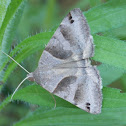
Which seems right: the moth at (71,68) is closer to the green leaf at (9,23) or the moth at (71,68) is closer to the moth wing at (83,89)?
the moth wing at (83,89)

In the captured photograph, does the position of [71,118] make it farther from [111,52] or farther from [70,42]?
[111,52]

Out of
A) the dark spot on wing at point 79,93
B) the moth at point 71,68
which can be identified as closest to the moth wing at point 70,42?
the moth at point 71,68

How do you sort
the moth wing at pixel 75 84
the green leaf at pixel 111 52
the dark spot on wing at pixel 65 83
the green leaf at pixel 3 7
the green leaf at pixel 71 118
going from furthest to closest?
the green leaf at pixel 71 118
the dark spot on wing at pixel 65 83
the moth wing at pixel 75 84
the green leaf at pixel 3 7
the green leaf at pixel 111 52

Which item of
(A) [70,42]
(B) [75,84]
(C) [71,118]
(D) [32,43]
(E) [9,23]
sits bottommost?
(C) [71,118]

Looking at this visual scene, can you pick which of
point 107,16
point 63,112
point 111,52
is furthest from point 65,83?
point 107,16

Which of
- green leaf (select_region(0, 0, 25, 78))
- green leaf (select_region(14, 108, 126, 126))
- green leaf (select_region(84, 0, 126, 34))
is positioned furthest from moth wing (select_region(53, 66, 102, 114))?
green leaf (select_region(0, 0, 25, 78))

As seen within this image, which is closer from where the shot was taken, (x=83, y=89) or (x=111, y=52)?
(x=111, y=52)

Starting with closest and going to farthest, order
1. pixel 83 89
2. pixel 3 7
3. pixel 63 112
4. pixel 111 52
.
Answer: pixel 111 52, pixel 3 7, pixel 83 89, pixel 63 112

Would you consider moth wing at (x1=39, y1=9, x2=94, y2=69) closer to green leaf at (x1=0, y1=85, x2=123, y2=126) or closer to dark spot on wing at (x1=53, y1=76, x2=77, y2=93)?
dark spot on wing at (x1=53, y1=76, x2=77, y2=93)
